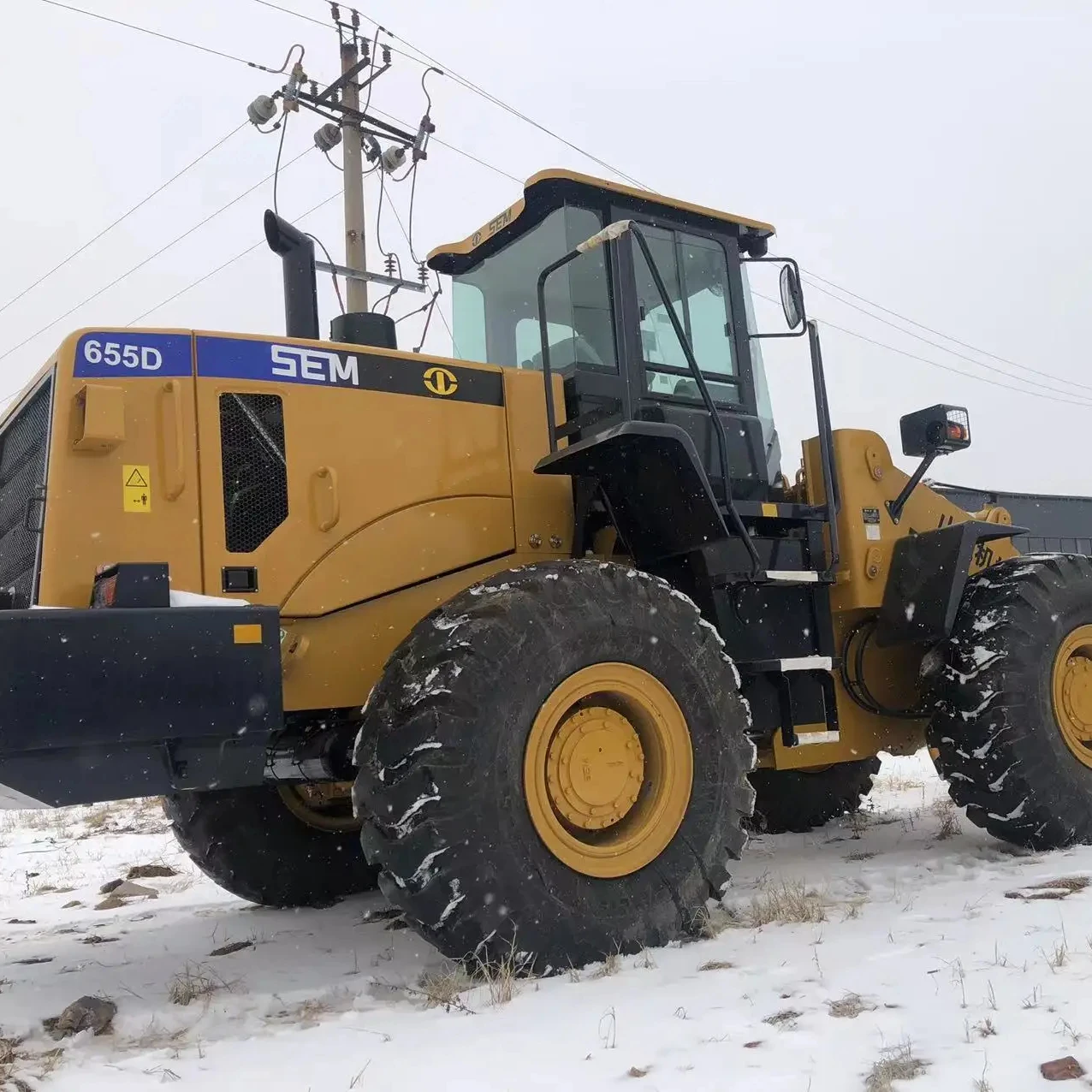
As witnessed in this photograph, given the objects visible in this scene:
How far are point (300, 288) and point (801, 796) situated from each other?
4.21 meters

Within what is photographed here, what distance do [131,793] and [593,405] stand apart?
104 inches

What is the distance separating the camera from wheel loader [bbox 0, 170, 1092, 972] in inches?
137

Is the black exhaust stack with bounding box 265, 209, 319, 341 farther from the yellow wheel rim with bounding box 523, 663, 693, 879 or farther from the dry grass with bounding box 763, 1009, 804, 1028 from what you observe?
the dry grass with bounding box 763, 1009, 804, 1028

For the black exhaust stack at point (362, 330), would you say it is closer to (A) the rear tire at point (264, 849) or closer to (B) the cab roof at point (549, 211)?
(B) the cab roof at point (549, 211)

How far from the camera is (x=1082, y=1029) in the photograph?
9.00 feet

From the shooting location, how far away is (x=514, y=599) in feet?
12.6

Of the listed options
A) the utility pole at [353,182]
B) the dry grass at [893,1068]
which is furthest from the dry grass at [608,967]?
the utility pole at [353,182]

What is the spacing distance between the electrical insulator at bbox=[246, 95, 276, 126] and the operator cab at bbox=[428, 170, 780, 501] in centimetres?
921

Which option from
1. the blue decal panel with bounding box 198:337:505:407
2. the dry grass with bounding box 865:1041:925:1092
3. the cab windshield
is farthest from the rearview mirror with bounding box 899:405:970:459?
the dry grass with bounding box 865:1041:925:1092

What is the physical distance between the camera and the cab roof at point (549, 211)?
511 cm

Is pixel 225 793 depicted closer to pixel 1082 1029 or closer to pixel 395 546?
pixel 395 546

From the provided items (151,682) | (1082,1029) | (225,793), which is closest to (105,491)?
(151,682)

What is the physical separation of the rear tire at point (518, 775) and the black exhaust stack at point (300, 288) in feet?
4.73

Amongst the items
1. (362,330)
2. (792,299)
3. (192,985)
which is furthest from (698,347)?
(192,985)
